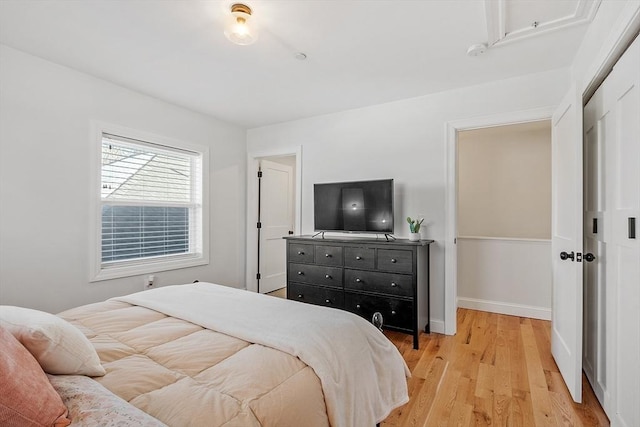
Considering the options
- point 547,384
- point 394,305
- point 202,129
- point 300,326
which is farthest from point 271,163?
point 547,384

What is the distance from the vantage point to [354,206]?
11.5 feet

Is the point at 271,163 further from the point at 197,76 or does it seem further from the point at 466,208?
the point at 466,208

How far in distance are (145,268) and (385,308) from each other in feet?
8.29

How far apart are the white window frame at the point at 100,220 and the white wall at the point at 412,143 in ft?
4.17

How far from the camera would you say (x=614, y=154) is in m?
1.72

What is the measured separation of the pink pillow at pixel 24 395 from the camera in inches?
28.2

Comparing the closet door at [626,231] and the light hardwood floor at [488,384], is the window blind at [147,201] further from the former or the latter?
the closet door at [626,231]

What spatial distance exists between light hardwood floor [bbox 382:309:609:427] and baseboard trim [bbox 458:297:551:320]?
370 mm

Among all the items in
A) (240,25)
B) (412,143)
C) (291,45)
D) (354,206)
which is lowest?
(354,206)

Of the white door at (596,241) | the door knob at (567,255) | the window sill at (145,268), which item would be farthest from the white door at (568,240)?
the window sill at (145,268)

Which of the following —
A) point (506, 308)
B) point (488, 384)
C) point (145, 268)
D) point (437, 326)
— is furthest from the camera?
point (506, 308)

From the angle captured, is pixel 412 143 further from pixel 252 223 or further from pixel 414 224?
pixel 252 223

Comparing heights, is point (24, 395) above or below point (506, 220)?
below

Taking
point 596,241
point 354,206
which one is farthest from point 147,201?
point 596,241
